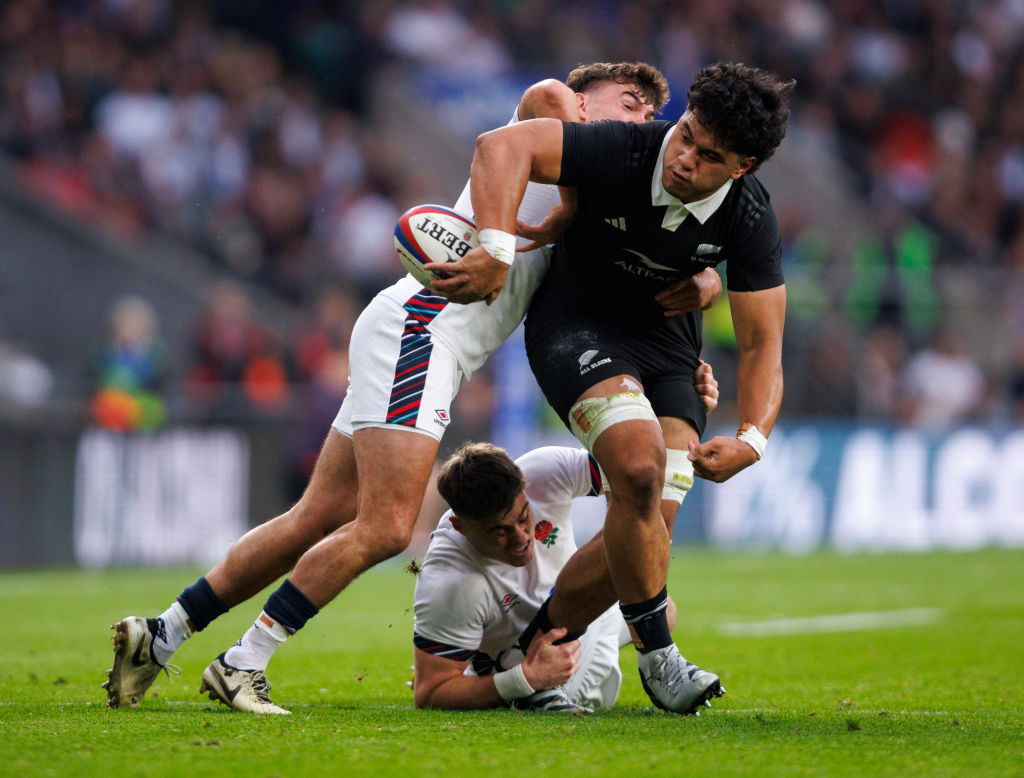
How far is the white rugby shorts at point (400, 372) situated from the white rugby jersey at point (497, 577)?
1.56ft

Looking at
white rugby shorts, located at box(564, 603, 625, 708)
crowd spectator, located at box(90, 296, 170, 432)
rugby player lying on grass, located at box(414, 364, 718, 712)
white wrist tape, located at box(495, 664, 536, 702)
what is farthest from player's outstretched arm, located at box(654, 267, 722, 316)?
crowd spectator, located at box(90, 296, 170, 432)

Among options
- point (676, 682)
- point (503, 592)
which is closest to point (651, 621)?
point (676, 682)

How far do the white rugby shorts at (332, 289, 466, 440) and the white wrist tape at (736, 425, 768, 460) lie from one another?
1.06 metres

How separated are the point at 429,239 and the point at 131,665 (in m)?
1.85

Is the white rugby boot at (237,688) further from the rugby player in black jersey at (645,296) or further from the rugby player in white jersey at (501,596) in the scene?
the rugby player in black jersey at (645,296)

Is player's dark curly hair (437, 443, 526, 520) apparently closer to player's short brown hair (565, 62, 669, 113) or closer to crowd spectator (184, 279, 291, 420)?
player's short brown hair (565, 62, 669, 113)

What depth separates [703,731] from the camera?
427 cm

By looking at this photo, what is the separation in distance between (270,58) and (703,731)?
13.6 m

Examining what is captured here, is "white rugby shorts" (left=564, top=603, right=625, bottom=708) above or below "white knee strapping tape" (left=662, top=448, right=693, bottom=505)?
below

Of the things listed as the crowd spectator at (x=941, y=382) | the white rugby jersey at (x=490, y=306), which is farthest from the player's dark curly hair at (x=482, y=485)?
the crowd spectator at (x=941, y=382)

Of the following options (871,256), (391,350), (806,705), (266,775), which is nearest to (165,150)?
(871,256)

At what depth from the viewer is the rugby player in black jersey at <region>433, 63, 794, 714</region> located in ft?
14.5

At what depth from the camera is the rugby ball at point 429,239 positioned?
4625 mm

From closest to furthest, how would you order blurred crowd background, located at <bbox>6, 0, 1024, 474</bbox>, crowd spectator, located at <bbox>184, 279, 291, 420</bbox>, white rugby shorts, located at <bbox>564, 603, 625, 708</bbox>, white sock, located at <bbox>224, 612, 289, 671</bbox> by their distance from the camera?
white sock, located at <bbox>224, 612, 289, 671</bbox>
white rugby shorts, located at <bbox>564, 603, 625, 708</bbox>
crowd spectator, located at <bbox>184, 279, 291, 420</bbox>
blurred crowd background, located at <bbox>6, 0, 1024, 474</bbox>
